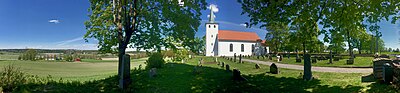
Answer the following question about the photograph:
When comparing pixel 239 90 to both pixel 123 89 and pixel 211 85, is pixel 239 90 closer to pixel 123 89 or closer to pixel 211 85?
pixel 211 85

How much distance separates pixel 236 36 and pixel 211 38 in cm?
942

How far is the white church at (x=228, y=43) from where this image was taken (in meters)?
77.2

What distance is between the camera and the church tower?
7694cm

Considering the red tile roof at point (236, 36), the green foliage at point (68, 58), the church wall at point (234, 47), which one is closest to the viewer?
the green foliage at point (68, 58)

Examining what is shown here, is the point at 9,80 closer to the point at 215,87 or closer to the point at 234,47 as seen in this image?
the point at 215,87

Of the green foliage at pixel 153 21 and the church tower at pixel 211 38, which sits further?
the church tower at pixel 211 38

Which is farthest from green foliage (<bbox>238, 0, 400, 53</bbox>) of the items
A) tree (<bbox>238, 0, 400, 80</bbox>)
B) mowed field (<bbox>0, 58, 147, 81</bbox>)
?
mowed field (<bbox>0, 58, 147, 81</bbox>)

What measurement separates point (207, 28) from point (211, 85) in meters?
69.4

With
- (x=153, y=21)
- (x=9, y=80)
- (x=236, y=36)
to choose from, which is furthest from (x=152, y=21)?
(x=236, y=36)

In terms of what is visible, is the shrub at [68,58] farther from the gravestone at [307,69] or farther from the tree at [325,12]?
the gravestone at [307,69]

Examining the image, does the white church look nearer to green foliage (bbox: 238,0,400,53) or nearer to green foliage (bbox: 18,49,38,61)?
green foliage (bbox: 18,49,38,61)

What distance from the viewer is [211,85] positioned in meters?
11.3

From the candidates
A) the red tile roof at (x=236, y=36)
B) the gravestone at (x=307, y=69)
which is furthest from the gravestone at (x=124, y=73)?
the red tile roof at (x=236, y=36)

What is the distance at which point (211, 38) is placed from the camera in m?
80.0
